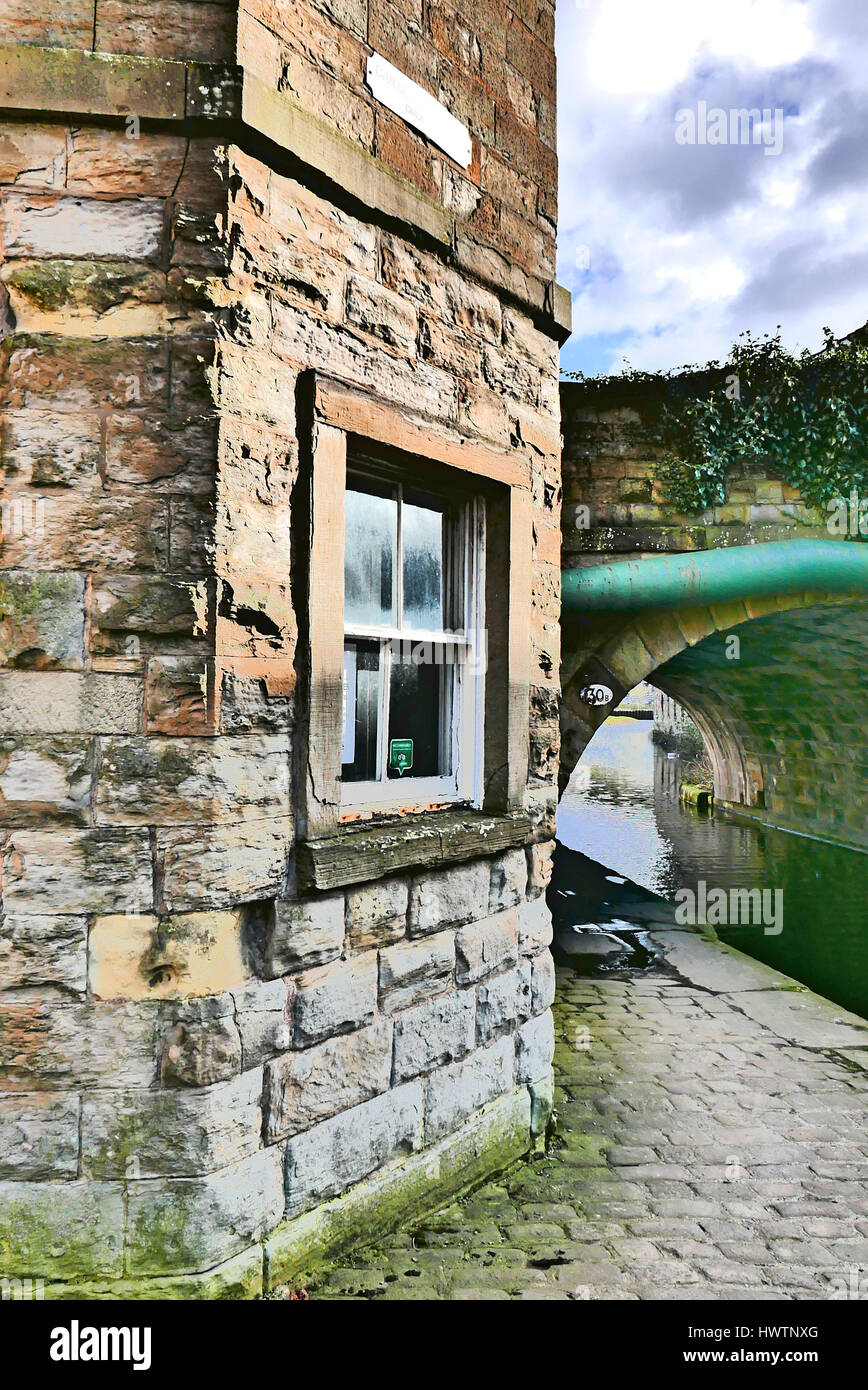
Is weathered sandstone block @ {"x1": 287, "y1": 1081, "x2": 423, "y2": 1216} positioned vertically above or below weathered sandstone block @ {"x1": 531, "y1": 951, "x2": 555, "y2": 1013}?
below

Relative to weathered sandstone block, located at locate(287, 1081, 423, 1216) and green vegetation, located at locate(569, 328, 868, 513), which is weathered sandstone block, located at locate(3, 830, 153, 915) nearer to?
weathered sandstone block, located at locate(287, 1081, 423, 1216)

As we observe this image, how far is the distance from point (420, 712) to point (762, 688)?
36.7ft

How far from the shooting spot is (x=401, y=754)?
3.61 metres

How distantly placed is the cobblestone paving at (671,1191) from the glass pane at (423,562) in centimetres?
231

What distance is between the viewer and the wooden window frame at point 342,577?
9.49ft

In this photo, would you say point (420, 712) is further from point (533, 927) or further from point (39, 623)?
point (39, 623)

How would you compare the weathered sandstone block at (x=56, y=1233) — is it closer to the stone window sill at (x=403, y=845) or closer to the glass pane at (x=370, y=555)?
the stone window sill at (x=403, y=845)

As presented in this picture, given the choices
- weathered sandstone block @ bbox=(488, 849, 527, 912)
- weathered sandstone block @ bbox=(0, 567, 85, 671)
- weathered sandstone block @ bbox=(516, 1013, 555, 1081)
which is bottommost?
weathered sandstone block @ bbox=(516, 1013, 555, 1081)

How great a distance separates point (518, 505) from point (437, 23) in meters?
1.92

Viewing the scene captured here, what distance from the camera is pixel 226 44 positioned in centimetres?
269

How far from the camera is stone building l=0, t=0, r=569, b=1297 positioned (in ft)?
8.26

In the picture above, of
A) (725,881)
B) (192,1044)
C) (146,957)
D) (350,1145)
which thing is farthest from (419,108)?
(725,881)

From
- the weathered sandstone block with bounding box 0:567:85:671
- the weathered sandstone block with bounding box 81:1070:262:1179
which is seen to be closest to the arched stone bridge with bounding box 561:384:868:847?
the weathered sandstone block with bounding box 0:567:85:671

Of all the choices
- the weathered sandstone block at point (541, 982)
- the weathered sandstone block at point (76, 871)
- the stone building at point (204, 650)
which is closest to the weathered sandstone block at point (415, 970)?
the stone building at point (204, 650)
